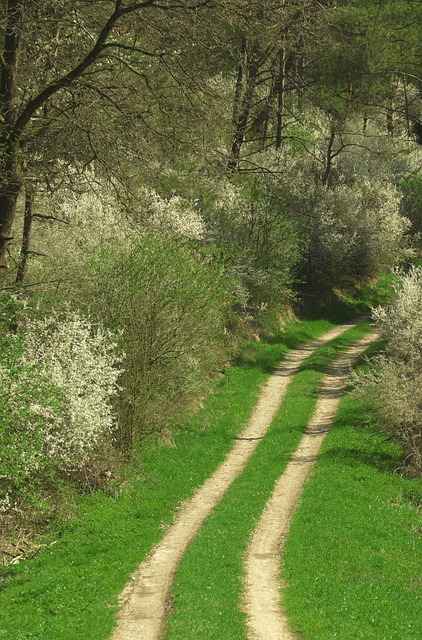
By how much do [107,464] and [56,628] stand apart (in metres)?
9.02

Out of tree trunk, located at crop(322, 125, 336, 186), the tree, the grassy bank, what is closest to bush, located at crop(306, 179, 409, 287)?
tree trunk, located at crop(322, 125, 336, 186)

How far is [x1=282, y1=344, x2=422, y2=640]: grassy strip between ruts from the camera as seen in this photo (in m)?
17.2

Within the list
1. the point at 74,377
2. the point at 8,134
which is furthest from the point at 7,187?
the point at 74,377

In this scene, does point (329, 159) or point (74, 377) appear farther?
point (329, 159)

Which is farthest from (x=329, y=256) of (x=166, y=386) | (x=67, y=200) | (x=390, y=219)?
(x=166, y=386)

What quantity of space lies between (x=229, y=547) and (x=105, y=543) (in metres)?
3.18

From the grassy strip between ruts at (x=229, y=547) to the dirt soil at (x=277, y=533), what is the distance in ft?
0.77

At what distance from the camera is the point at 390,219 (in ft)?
193

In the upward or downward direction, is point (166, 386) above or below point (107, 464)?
above

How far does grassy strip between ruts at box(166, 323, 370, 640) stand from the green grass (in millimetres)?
1353

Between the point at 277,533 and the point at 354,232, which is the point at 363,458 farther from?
the point at 354,232

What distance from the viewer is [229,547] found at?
21750 millimetres

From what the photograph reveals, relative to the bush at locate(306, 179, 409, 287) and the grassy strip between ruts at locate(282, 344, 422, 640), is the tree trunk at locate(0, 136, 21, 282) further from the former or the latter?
the bush at locate(306, 179, 409, 287)

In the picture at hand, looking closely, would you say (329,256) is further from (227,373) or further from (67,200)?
(67,200)
